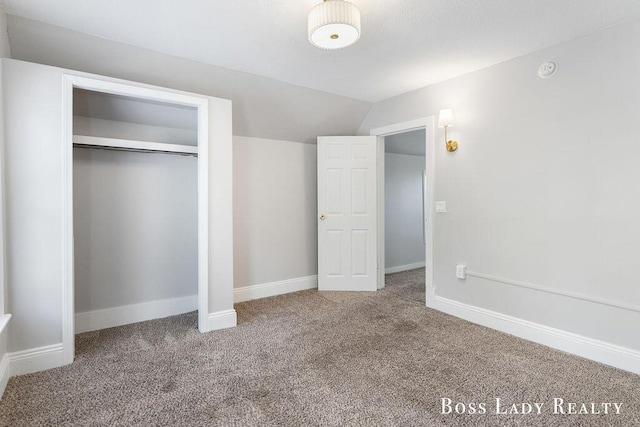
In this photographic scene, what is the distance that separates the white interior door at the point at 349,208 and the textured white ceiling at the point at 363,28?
119 centimetres

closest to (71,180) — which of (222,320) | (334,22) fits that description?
(222,320)

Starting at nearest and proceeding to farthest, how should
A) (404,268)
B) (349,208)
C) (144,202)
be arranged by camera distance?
(144,202)
(349,208)
(404,268)

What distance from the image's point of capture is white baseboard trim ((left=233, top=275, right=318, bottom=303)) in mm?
3691

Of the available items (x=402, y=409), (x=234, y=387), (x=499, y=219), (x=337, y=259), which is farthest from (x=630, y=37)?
(x=234, y=387)

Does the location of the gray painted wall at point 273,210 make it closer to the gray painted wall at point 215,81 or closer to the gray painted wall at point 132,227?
the gray painted wall at point 215,81

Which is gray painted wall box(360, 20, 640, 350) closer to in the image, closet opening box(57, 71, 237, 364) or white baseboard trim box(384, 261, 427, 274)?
white baseboard trim box(384, 261, 427, 274)

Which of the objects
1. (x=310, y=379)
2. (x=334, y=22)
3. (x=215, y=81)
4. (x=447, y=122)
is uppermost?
(x=215, y=81)

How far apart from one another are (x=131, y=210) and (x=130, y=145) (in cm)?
65

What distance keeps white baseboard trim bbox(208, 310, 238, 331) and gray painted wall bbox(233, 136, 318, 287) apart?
760 millimetres

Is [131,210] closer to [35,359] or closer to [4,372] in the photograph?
[35,359]

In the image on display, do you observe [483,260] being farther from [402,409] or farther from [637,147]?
[402,409]

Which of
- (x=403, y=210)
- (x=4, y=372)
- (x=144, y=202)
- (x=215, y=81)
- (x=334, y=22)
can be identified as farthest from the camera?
(x=403, y=210)

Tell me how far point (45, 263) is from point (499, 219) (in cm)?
361

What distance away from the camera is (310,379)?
204 cm
